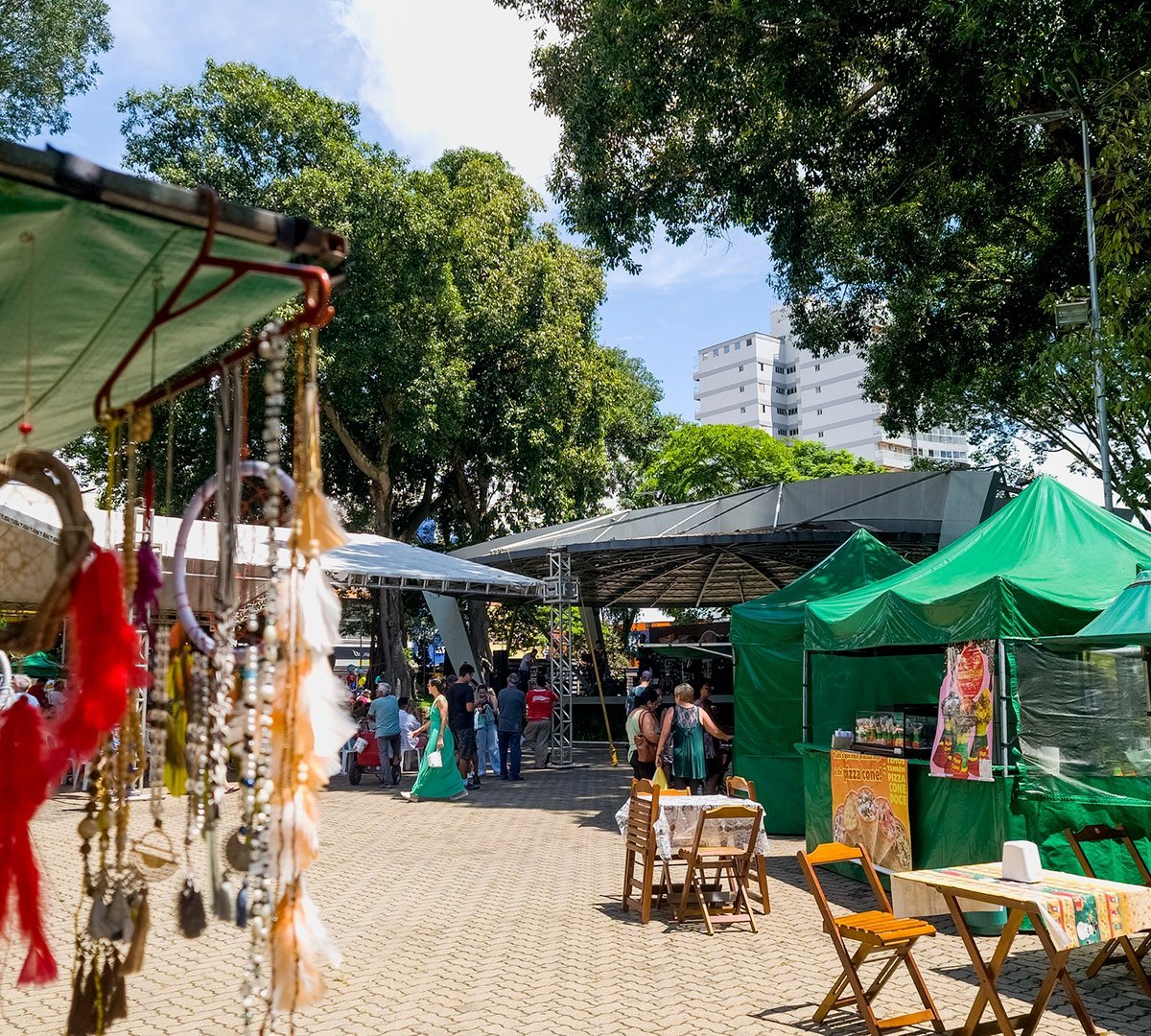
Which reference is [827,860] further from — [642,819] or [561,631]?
[561,631]

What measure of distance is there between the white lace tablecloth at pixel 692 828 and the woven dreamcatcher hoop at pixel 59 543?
574 centimetres

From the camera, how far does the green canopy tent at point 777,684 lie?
11180mm

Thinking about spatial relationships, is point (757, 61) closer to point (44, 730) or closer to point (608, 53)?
point (608, 53)

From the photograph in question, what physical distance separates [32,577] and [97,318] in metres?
1.68

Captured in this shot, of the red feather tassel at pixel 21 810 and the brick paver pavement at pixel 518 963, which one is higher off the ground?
the red feather tassel at pixel 21 810

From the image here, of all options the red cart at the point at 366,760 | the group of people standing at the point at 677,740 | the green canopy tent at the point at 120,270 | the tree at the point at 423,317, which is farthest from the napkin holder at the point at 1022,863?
the tree at the point at 423,317

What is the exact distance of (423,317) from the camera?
68.8 feet

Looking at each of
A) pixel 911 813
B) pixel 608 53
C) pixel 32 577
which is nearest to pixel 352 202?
pixel 608 53

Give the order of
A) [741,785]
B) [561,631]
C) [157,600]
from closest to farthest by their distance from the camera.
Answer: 1. [157,600]
2. [741,785]
3. [561,631]

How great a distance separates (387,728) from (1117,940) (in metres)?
11.8

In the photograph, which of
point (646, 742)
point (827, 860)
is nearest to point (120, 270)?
point (827, 860)

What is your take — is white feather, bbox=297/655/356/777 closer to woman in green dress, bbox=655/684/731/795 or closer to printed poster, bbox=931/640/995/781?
printed poster, bbox=931/640/995/781

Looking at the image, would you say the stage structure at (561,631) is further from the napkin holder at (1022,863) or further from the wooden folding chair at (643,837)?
the napkin holder at (1022,863)

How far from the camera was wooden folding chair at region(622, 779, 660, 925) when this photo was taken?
7.38 meters
